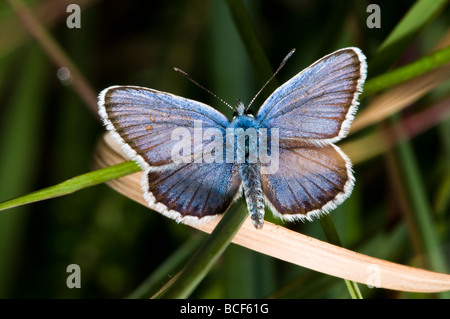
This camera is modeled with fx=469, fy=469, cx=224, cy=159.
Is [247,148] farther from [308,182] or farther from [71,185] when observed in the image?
[71,185]

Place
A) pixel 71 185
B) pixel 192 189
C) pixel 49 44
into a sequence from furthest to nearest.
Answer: pixel 49 44 < pixel 192 189 < pixel 71 185

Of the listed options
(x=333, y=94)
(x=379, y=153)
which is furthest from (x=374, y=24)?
(x=333, y=94)

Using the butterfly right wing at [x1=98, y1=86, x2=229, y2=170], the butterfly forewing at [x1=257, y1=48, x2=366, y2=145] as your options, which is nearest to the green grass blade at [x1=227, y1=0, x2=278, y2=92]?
the butterfly forewing at [x1=257, y1=48, x2=366, y2=145]

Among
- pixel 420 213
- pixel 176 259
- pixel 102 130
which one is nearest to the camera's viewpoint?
pixel 420 213

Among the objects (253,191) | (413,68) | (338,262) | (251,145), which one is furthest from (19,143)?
(413,68)

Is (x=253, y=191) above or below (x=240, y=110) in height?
below

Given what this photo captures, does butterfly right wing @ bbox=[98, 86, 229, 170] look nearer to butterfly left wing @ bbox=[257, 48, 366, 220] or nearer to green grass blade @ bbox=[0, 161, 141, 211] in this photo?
green grass blade @ bbox=[0, 161, 141, 211]

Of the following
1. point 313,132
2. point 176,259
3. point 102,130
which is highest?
point 102,130
